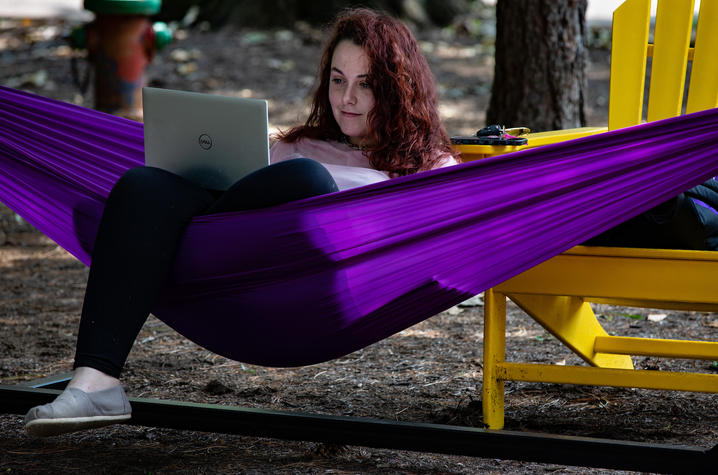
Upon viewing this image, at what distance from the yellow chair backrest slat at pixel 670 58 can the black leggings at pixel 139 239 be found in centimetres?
117

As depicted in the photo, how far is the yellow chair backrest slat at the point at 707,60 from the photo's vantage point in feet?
8.21

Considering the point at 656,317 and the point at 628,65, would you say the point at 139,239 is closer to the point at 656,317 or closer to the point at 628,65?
the point at 628,65

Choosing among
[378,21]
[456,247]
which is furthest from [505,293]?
[378,21]

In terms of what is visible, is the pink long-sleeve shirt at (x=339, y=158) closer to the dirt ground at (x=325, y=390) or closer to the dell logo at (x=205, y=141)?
the dirt ground at (x=325, y=390)

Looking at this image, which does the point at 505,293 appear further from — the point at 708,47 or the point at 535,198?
the point at 708,47

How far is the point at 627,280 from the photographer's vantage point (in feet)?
6.39

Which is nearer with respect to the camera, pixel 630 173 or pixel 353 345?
pixel 630 173

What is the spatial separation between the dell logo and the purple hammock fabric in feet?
0.55

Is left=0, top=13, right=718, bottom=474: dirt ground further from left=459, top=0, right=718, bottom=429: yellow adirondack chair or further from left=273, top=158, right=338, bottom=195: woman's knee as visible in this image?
left=273, top=158, right=338, bottom=195: woman's knee

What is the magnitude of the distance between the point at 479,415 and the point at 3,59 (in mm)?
6400

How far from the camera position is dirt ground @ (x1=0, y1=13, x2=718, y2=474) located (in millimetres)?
2092

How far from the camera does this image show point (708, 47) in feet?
8.25

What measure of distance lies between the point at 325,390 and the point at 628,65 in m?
1.22

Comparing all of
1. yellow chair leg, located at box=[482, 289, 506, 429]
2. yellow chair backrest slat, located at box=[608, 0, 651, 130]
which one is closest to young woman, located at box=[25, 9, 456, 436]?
yellow chair leg, located at box=[482, 289, 506, 429]
